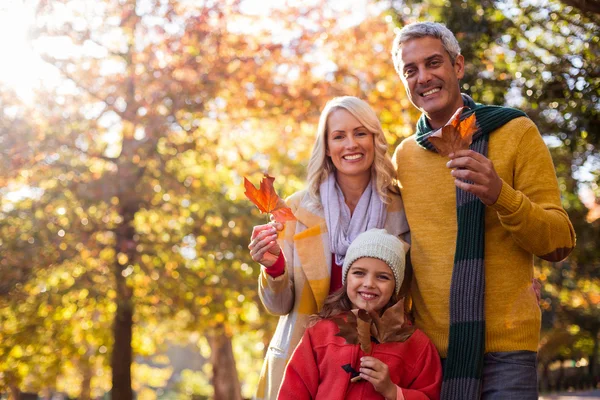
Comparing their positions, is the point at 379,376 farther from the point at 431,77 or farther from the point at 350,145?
the point at 431,77

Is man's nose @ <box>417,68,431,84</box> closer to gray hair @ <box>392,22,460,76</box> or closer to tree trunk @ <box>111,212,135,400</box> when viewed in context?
gray hair @ <box>392,22,460,76</box>

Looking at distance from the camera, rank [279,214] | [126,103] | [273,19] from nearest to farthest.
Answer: [279,214]
[126,103]
[273,19]

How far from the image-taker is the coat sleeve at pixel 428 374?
3.13 m

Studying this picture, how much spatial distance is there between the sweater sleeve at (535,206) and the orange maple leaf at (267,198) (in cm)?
96

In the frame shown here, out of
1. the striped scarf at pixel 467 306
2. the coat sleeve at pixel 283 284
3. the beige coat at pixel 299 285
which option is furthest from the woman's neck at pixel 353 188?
the striped scarf at pixel 467 306

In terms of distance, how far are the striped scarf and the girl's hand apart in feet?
0.83

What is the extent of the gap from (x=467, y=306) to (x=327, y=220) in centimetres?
90

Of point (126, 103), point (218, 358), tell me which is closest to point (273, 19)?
point (126, 103)

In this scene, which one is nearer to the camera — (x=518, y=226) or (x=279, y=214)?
(x=518, y=226)

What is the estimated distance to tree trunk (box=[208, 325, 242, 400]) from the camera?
17328 millimetres

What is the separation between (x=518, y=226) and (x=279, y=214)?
106 cm

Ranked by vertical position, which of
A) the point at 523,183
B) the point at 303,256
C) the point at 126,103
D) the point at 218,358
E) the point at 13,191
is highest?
the point at 126,103

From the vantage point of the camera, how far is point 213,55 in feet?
38.3

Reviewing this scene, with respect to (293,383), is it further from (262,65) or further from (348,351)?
(262,65)
